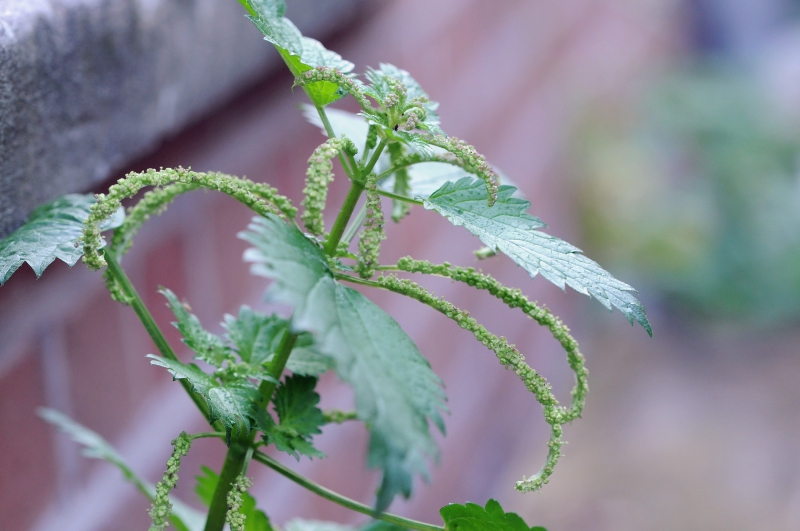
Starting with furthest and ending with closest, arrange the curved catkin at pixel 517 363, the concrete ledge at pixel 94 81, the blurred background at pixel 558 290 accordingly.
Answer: the blurred background at pixel 558 290
the concrete ledge at pixel 94 81
the curved catkin at pixel 517 363

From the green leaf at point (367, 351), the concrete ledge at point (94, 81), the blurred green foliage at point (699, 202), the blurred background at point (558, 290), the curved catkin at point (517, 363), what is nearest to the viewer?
the green leaf at point (367, 351)

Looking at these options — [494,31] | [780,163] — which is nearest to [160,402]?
[494,31]

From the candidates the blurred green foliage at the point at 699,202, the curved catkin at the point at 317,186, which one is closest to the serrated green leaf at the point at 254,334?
the curved catkin at the point at 317,186

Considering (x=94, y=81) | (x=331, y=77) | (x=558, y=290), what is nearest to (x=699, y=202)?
(x=558, y=290)

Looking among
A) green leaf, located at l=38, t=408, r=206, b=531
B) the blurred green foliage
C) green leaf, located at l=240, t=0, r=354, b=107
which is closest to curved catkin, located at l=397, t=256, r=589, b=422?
green leaf, located at l=240, t=0, r=354, b=107

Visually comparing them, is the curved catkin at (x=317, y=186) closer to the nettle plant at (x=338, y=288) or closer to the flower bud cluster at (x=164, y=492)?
the nettle plant at (x=338, y=288)

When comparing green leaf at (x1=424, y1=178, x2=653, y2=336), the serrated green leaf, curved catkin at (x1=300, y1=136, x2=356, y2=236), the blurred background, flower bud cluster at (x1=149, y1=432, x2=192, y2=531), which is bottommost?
flower bud cluster at (x1=149, y1=432, x2=192, y2=531)

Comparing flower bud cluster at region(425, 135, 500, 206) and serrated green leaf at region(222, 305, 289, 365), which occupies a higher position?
flower bud cluster at region(425, 135, 500, 206)

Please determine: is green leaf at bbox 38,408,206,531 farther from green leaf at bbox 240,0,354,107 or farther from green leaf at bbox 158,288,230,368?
green leaf at bbox 240,0,354,107
